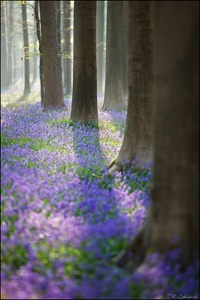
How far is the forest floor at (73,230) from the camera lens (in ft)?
11.9

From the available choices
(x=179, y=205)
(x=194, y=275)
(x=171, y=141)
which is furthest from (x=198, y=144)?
(x=194, y=275)

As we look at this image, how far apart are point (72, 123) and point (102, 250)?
709 centimetres

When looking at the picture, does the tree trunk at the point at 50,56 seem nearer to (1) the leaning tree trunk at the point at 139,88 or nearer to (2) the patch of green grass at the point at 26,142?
(2) the patch of green grass at the point at 26,142

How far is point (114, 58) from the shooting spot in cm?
1728

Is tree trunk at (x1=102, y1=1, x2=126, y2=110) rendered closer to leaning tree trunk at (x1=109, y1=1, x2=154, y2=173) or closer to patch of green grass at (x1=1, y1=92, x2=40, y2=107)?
patch of green grass at (x1=1, y1=92, x2=40, y2=107)

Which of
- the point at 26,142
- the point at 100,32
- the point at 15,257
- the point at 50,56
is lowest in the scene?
the point at 15,257

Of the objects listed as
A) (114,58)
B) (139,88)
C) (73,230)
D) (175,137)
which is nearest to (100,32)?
(114,58)

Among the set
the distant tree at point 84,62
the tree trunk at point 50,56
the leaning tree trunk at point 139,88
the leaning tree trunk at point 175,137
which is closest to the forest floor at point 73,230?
the leaning tree trunk at point 175,137

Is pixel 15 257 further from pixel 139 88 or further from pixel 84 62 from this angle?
pixel 84 62

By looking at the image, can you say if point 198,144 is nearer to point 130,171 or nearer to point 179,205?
point 179,205

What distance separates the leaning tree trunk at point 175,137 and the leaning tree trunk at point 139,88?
255 centimetres

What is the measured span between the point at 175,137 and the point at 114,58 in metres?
13.7

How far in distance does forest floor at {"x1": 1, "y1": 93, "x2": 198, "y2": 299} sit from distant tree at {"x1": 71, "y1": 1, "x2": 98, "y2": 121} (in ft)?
13.2

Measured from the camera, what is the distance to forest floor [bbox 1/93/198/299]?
3.62 metres
